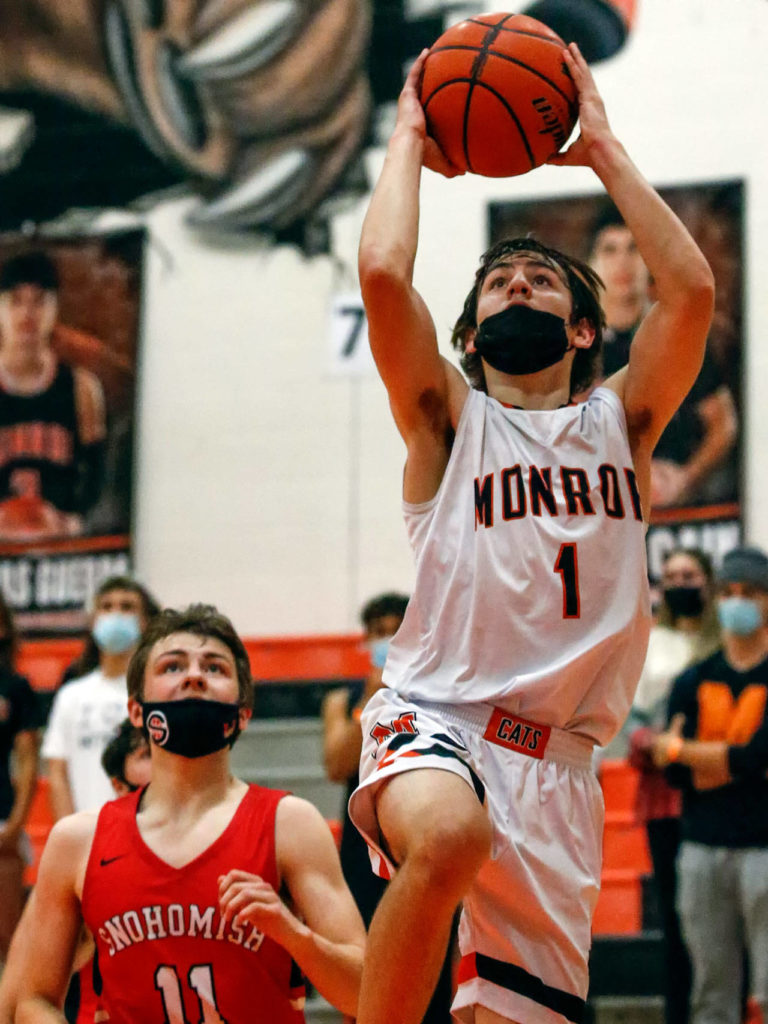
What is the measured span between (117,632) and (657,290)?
3733 millimetres

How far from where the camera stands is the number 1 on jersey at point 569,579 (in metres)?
3.25

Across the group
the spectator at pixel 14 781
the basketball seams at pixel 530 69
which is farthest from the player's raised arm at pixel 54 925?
the spectator at pixel 14 781

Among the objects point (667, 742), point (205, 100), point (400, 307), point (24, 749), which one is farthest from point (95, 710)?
point (205, 100)

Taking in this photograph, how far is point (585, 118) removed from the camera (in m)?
3.49

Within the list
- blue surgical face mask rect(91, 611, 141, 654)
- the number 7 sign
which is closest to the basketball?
blue surgical face mask rect(91, 611, 141, 654)

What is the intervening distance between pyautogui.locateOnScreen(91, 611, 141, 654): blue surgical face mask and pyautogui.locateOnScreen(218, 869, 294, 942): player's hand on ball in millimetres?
3371

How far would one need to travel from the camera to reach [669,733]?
586 cm

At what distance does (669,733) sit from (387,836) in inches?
120

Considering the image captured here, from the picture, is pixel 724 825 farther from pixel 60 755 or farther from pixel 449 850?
pixel 449 850

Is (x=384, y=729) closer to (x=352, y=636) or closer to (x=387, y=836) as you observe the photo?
(x=387, y=836)

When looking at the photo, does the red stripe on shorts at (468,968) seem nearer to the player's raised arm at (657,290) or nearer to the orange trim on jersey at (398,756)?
the orange trim on jersey at (398,756)

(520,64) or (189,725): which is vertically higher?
(520,64)

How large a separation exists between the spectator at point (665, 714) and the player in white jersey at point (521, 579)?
2.32 m

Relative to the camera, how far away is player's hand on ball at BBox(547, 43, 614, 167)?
3.46 meters
